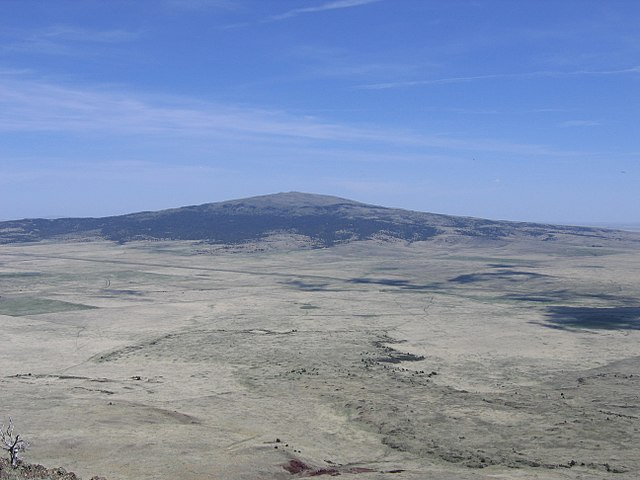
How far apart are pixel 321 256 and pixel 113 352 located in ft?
367

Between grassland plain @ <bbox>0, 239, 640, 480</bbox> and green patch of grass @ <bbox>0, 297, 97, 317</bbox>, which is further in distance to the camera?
green patch of grass @ <bbox>0, 297, 97, 317</bbox>

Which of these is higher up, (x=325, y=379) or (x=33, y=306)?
(x=33, y=306)

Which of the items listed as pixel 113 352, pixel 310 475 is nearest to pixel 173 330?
pixel 113 352

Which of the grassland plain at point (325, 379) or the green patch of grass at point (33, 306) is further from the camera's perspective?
the green patch of grass at point (33, 306)

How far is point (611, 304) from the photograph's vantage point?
81938mm

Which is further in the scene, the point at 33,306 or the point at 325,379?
the point at 33,306

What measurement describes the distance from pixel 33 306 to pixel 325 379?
2007 inches

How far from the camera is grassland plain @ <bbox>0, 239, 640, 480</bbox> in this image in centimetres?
2914

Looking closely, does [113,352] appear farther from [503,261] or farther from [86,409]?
[503,261]

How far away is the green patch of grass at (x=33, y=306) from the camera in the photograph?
75.8 m

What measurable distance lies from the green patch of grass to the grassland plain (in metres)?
→ 0.25

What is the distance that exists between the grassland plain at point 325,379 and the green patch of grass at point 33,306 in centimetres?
25

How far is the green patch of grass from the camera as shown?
7575cm

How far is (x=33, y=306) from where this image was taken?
80.6m
